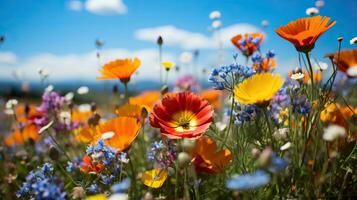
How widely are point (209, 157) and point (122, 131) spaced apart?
18.0 inches

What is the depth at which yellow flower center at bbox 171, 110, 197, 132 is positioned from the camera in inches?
76.2

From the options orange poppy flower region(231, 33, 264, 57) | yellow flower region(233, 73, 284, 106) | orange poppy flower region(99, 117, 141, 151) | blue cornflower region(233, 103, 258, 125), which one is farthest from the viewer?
orange poppy flower region(231, 33, 264, 57)

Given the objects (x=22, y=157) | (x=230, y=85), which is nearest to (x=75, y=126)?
(x=22, y=157)

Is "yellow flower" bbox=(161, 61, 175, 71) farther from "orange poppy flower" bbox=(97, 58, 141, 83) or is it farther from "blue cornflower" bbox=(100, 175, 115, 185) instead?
"blue cornflower" bbox=(100, 175, 115, 185)

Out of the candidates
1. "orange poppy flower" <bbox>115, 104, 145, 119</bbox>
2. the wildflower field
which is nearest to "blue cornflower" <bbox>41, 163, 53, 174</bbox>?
the wildflower field

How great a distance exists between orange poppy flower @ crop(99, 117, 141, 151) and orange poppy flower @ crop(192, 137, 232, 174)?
315 mm

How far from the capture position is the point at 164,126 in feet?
5.98

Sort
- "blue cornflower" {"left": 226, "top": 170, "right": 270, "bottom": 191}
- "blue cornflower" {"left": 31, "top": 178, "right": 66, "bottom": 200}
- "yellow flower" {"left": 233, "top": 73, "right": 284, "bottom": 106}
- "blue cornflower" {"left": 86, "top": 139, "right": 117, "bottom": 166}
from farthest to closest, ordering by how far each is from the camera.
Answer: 1. "blue cornflower" {"left": 86, "top": 139, "right": 117, "bottom": 166}
2. "yellow flower" {"left": 233, "top": 73, "right": 284, "bottom": 106}
3. "blue cornflower" {"left": 31, "top": 178, "right": 66, "bottom": 200}
4. "blue cornflower" {"left": 226, "top": 170, "right": 270, "bottom": 191}

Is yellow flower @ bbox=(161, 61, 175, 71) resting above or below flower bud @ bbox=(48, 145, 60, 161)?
above

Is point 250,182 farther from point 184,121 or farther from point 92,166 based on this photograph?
point 92,166

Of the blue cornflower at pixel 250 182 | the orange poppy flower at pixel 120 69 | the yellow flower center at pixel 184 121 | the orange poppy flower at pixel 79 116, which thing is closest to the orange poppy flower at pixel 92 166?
the yellow flower center at pixel 184 121

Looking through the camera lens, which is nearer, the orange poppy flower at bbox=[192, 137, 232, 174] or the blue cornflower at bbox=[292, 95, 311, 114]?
the blue cornflower at bbox=[292, 95, 311, 114]

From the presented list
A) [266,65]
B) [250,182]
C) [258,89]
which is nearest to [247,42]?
[266,65]

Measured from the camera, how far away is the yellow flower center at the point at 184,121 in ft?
6.35
